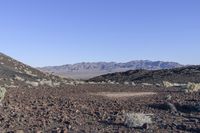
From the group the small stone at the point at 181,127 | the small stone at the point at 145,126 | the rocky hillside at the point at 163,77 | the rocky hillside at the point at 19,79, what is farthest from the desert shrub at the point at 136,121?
the rocky hillside at the point at 163,77

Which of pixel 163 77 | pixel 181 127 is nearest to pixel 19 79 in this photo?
pixel 163 77

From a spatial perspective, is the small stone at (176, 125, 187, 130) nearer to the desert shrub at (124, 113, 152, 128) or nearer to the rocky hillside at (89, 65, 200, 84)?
the desert shrub at (124, 113, 152, 128)

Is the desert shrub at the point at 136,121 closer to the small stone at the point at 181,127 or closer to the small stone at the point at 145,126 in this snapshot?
the small stone at the point at 145,126

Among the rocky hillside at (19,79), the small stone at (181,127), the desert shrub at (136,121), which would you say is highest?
the rocky hillside at (19,79)

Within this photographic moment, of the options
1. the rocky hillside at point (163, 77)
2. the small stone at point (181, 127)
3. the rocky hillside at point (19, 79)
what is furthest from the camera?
the rocky hillside at point (163, 77)

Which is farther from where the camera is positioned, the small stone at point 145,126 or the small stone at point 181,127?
the small stone at point 181,127

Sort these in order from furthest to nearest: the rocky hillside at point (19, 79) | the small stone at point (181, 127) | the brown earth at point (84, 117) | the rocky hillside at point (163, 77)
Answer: the rocky hillside at point (163, 77) → the rocky hillside at point (19, 79) → the small stone at point (181, 127) → the brown earth at point (84, 117)

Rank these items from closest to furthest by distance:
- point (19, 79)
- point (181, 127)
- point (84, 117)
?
1. point (181, 127)
2. point (84, 117)
3. point (19, 79)

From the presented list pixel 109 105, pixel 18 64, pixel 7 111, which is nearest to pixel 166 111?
pixel 109 105

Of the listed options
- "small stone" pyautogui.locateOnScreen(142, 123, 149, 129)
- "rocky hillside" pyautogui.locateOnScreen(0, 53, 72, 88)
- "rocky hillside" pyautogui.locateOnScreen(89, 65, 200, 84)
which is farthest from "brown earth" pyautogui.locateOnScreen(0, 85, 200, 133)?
"rocky hillside" pyautogui.locateOnScreen(89, 65, 200, 84)

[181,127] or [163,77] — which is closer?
[181,127]

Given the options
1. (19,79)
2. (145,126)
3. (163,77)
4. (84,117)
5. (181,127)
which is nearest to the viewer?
(145,126)

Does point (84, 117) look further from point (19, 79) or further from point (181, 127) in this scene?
point (19, 79)

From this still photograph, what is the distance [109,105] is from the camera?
22.6 metres
